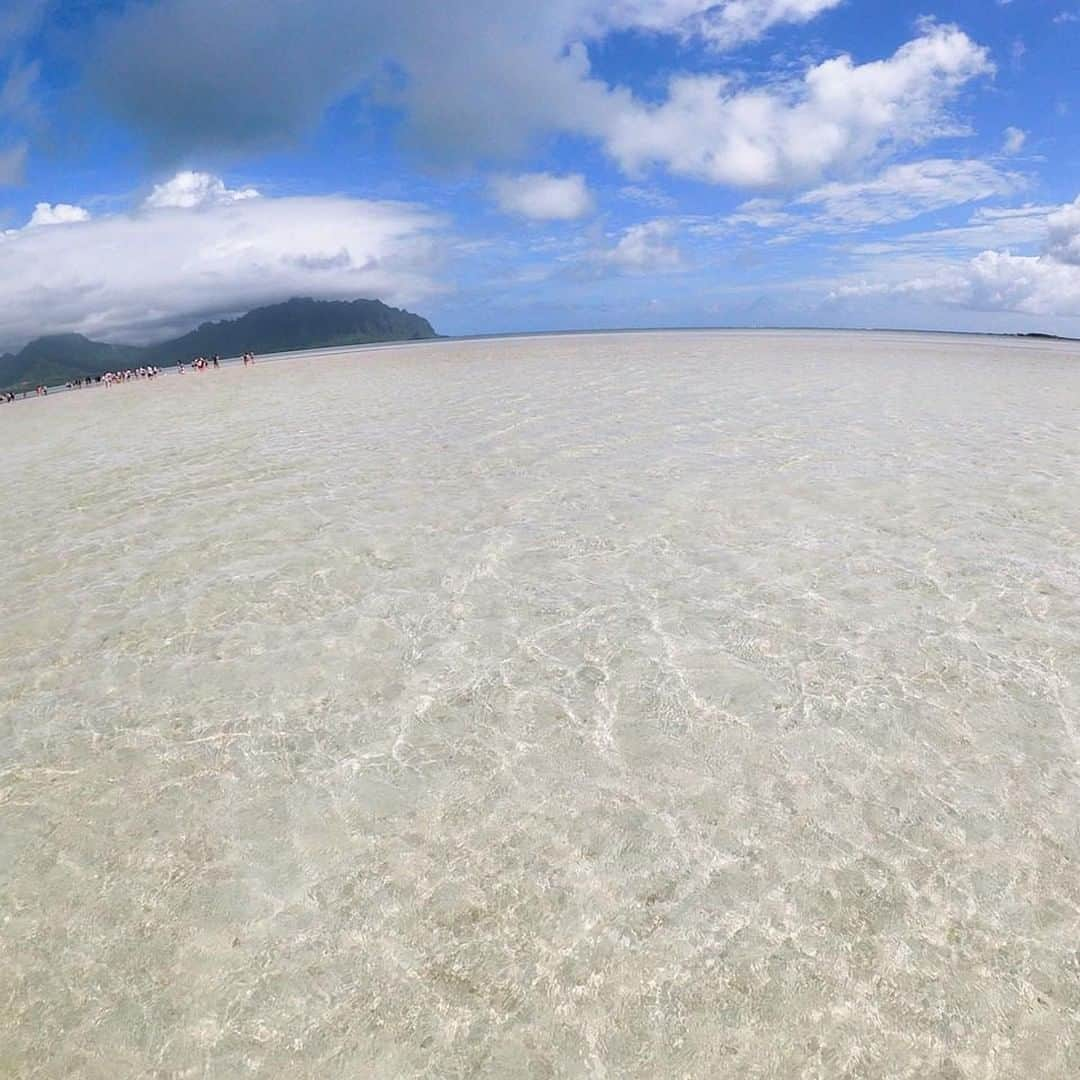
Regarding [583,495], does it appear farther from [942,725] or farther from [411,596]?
[942,725]

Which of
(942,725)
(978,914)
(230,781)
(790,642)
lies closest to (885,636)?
(790,642)

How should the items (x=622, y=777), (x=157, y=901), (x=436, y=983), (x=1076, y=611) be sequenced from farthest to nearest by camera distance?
1. (x=1076, y=611)
2. (x=622, y=777)
3. (x=157, y=901)
4. (x=436, y=983)

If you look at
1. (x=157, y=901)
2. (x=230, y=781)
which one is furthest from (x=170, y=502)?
(x=157, y=901)

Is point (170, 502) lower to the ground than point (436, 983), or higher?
higher

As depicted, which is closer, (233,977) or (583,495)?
(233,977)

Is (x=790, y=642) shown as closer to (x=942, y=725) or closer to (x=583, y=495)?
(x=942, y=725)

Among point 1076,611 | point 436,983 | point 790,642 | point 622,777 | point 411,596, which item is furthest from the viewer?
point 411,596
